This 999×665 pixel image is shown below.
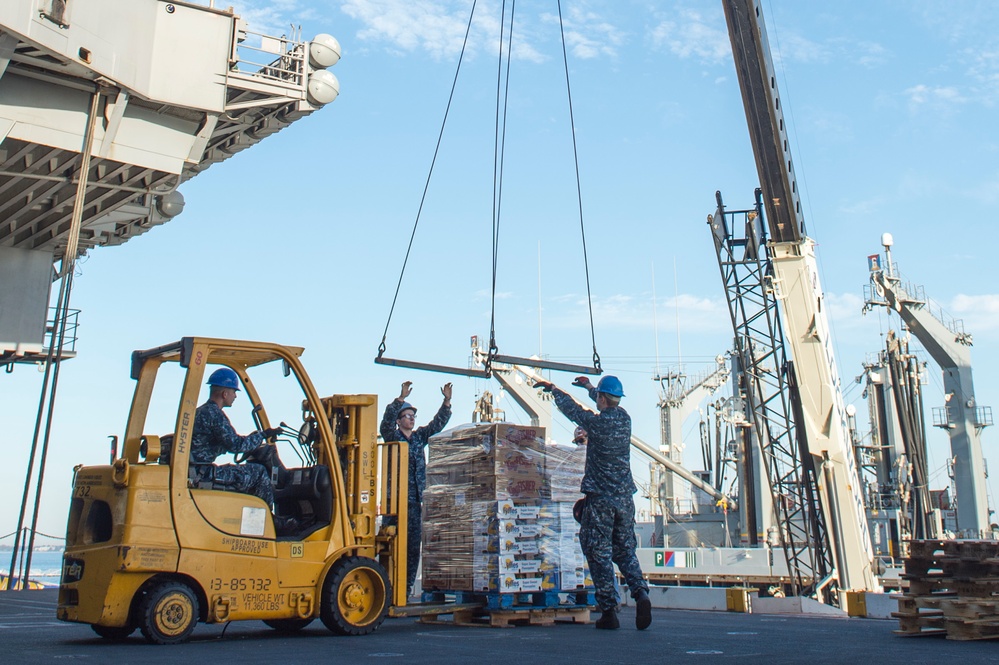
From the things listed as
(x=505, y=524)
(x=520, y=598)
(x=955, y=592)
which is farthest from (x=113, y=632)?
(x=955, y=592)

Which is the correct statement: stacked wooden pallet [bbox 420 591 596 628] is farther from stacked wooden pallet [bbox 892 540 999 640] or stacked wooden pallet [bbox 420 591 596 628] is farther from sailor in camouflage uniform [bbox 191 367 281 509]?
stacked wooden pallet [bbox 892 540 999 640]

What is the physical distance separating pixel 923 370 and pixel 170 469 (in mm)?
32054

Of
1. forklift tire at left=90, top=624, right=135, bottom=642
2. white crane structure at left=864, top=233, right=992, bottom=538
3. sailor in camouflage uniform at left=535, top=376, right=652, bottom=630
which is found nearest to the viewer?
forklift tire at left=90, top=624, right=135, bottom=642

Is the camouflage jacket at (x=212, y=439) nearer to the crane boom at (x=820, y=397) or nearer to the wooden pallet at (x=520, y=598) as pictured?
the wooden pallet at (x=520, y=598)

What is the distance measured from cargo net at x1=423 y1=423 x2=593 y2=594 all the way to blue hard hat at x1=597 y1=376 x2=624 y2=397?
0.75 m

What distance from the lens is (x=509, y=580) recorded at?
752 cm

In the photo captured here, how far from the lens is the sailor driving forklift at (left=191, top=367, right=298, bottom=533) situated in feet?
21.2

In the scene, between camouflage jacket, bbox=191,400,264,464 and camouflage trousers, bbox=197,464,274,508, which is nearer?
camouflage trousers, bbox=197,464,274,508

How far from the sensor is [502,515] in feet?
25.2

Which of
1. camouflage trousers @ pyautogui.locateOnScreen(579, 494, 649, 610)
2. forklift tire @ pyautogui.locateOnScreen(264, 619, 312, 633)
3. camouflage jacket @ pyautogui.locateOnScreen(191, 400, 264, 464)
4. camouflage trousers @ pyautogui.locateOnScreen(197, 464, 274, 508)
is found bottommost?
forklift tire @ pyautogui.locateOnScreen(264, 619, 312, 633)

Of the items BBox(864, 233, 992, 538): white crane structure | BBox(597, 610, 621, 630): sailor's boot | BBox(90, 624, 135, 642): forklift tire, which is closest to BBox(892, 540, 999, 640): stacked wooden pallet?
BBox(597, 610, 621, 630): sailor's boot

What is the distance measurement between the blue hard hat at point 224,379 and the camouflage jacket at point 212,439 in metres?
0.27

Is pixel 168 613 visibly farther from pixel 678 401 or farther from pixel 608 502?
pixel 678 401

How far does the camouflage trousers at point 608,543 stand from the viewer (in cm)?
745
